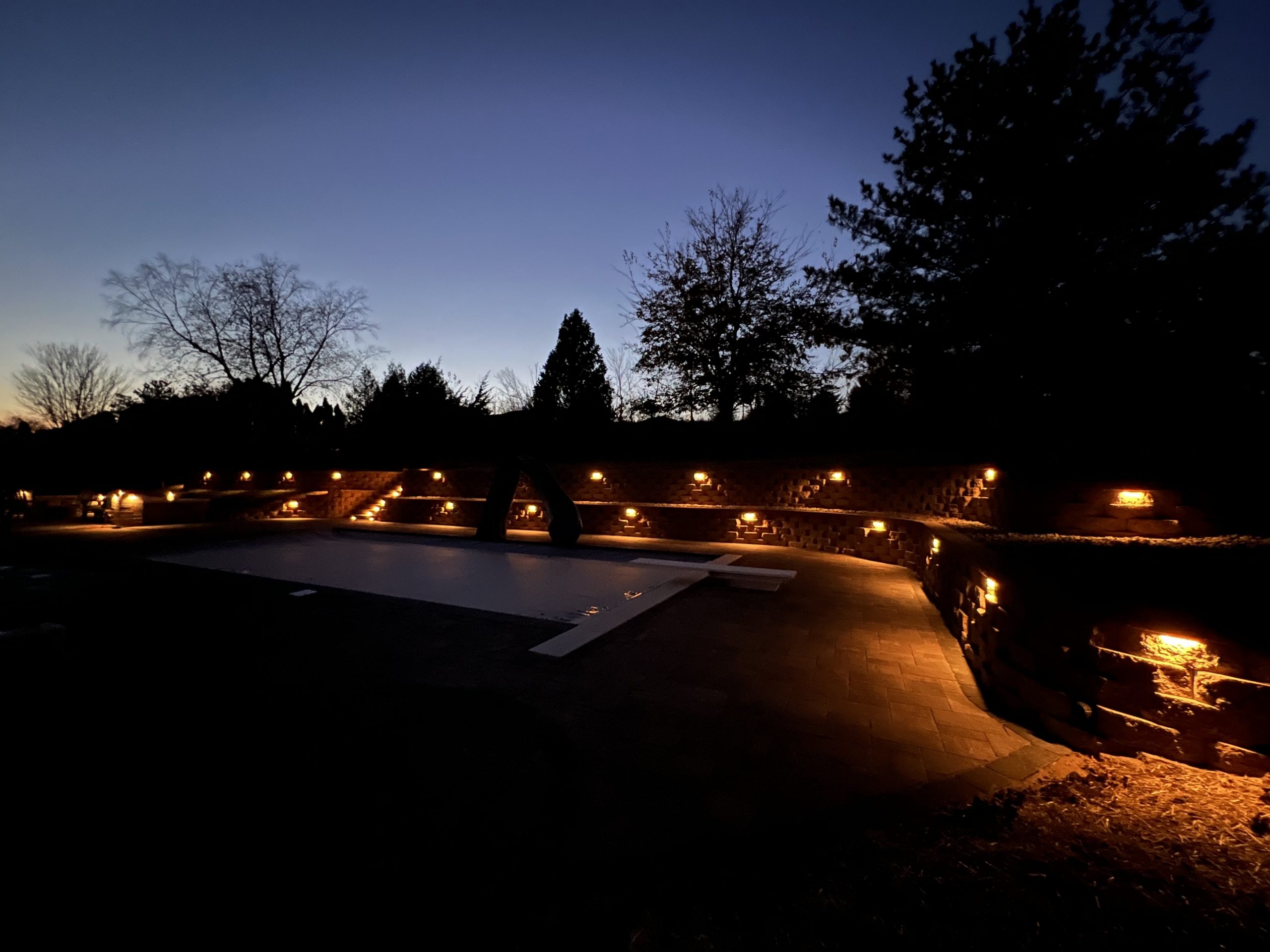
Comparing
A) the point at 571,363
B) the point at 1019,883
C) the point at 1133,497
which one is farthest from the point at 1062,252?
the point at 571,363

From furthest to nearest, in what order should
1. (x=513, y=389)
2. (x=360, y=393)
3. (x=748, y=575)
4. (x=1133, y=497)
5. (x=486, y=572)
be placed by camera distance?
(x=513, y=389)
(x=360, y=393)
(x=486, y=572)
(x=748, y=575)
(x=1133, y=497)

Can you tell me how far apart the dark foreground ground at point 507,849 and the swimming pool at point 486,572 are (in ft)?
5.90

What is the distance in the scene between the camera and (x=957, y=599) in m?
4.68

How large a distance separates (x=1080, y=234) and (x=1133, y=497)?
4351 millimetres

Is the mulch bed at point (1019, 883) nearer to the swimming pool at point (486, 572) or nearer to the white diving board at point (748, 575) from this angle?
the swimming pool at point (486, 572)

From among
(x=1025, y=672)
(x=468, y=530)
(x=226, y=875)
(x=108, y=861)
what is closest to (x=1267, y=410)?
(x=1025, y=672)

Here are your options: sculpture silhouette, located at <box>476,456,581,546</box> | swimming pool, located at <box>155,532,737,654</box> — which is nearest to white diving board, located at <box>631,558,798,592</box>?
swimming pool, located at <box>155,532,737,654</box>

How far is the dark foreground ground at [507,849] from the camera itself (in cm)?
162

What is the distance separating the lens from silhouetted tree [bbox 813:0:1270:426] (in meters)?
6.38

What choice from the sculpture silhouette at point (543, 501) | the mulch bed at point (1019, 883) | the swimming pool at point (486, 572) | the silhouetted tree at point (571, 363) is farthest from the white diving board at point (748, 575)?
the silhouetted tree at point (571, 363)

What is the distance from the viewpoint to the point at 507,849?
196 cm

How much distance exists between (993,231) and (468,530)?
1308 cm

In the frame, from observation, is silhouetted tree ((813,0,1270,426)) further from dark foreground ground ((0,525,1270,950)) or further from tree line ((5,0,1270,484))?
dark foreground ground ((0,525,1270,950))

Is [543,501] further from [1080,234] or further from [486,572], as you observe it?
[1080,234]
